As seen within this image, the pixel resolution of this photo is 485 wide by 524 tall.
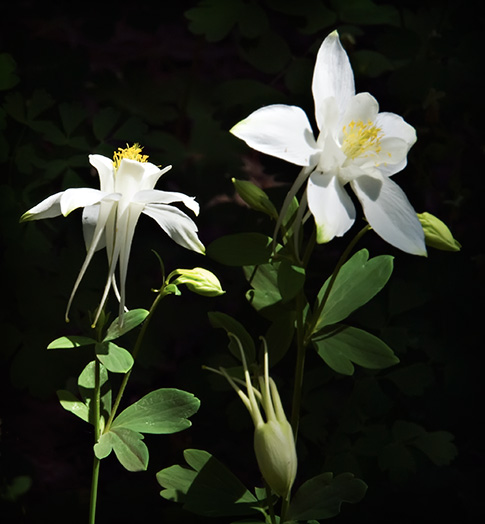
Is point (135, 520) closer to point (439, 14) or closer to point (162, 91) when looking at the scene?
point (162, 91)

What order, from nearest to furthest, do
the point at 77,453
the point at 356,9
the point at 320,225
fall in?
the point at 320,225
the point at 356,9
the point at 77,453

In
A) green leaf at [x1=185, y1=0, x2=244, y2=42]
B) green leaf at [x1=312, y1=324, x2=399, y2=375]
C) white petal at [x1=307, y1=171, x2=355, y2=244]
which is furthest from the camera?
green leaf at [x1=185, y1=0, x2=244, y2=42]

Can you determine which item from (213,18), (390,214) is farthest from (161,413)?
(213,18)

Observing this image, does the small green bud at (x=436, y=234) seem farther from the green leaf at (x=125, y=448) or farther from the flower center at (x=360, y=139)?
the green leaf at (x=125, y=448)

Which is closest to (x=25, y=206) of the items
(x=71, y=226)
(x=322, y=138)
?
(x=71, y=226)

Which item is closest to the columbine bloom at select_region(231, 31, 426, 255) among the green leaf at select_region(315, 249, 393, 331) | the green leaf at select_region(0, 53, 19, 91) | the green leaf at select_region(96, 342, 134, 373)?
the green leaf at select_region(315, 249, 393, 331)

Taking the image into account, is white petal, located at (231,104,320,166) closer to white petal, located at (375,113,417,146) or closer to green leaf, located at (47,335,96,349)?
white petal, located at (375,113,417,146)

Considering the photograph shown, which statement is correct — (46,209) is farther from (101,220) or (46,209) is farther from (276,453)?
(276,453)
